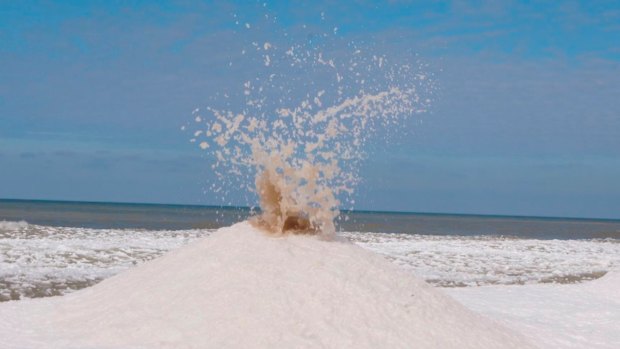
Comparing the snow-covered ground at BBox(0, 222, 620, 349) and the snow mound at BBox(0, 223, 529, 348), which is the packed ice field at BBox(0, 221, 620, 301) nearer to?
the snow-covered ground at BBox(0, 222, 620, 349)

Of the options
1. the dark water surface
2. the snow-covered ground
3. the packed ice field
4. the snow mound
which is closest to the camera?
the snow mound

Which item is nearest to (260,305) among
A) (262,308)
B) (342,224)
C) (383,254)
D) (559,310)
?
(262,308)

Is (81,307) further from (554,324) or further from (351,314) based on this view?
(554,324)

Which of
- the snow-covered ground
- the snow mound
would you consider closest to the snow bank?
the snow-covered ground

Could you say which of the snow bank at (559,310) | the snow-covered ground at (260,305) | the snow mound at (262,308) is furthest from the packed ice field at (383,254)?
the snow mound at (262,308)

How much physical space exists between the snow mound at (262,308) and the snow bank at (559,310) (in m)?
0.75

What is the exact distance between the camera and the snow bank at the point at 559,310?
633 centimetres

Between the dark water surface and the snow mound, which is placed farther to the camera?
the dark water surface

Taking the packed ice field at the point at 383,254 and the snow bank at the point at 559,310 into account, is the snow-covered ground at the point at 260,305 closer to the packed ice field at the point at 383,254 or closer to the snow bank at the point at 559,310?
the snow bank at the point at 559,310

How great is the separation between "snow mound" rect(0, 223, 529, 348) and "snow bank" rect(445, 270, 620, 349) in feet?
2.45

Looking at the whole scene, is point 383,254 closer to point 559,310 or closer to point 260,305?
point 559,310

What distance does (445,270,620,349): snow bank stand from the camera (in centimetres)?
633

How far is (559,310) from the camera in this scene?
7805mm

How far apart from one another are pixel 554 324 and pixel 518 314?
52 cm
